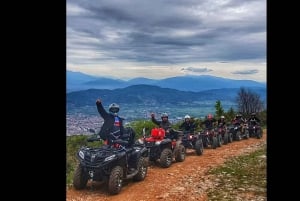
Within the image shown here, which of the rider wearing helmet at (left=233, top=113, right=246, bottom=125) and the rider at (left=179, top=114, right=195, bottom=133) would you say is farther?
the rider wearing helmet at (left=233, top=113, right=246, bottom=125)

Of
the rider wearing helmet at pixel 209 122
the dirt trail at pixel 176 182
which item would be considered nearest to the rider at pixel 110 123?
the dirt trail at pixel 176 182

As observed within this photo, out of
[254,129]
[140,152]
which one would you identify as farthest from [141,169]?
[254,129]

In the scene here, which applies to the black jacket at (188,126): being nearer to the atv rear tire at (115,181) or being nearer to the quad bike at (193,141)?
the quad bike at (193,141)

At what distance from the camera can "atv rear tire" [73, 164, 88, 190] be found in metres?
2.54

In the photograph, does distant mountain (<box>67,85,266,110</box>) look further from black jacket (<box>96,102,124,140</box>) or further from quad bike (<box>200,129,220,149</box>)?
quad bike (<box>200,129,220,149</box>)

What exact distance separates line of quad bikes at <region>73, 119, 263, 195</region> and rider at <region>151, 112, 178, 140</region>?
0.11ft

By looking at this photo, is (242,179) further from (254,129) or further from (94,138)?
(94,138)

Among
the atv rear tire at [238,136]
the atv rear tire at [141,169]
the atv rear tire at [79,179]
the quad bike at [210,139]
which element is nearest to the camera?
the atv rear tire at [79,179]

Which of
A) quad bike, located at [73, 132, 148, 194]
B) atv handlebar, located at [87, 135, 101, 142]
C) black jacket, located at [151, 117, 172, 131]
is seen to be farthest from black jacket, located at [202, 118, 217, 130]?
atv handlebar, located at [87, 135, 101, 142]

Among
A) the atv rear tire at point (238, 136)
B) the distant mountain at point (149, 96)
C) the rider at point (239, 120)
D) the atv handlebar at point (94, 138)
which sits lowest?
the atv rear tire at point (238, 136)

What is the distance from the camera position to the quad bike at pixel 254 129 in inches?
118
